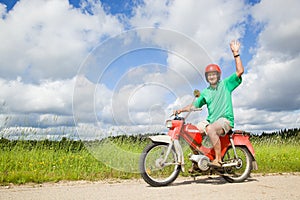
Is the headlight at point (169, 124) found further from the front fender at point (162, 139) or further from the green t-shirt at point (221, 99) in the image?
the green t-shirt at point (221, 99)

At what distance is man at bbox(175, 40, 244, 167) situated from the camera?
550 centimetres

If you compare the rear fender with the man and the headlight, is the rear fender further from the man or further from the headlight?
the headlight

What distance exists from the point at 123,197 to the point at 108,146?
4.28 meters

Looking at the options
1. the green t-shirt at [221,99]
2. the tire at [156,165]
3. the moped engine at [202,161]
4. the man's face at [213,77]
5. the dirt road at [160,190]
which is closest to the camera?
the dirt road at [160,190]

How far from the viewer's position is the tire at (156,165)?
5.15 meters

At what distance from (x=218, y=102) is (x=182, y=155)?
3.55 ft

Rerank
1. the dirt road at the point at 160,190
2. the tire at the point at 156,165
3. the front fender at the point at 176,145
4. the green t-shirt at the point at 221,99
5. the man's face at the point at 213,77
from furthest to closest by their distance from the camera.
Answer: the man's face at the point at 213,77
the green t-shirt at the point at 221,99
the front fender at the point at 176,145
the tire at the point at 156,165
the dirt road at the point at 160,190

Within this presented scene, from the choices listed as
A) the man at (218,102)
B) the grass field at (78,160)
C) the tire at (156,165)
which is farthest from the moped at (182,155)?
the grass field at (78,160)

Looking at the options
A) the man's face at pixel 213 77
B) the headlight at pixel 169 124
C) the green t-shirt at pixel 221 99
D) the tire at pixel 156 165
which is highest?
the man's face at pixel 213 77

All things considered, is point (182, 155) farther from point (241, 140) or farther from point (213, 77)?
point (213, 77)

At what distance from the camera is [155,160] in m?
5.32

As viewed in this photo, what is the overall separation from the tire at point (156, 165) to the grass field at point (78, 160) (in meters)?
0.40

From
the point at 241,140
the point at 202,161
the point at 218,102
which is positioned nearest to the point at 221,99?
the point at 218,102

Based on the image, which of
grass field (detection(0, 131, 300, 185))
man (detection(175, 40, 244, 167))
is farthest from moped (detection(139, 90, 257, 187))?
grass field (detection(0, 131, 300, 185))
